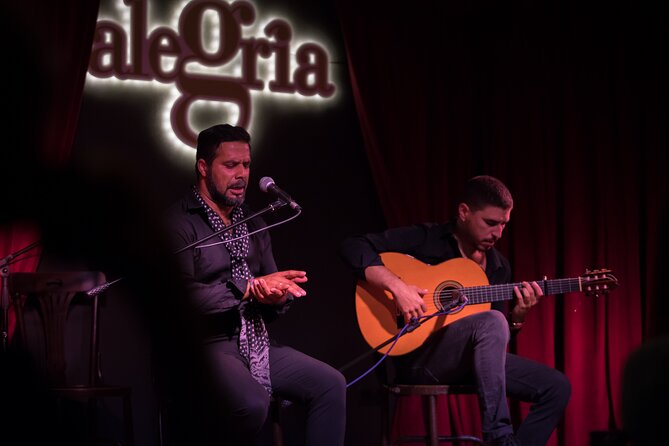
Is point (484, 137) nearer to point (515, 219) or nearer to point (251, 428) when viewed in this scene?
point (515, 219)

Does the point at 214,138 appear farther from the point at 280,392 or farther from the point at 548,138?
the point at 548,138

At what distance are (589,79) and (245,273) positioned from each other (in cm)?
277

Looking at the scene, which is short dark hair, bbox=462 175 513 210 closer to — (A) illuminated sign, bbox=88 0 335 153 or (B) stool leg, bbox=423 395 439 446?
(B) stool leg, bbox=423 395 439 446

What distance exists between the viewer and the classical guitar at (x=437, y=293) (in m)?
3.72

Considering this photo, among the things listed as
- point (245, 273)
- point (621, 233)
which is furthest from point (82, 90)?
point (621, 233)

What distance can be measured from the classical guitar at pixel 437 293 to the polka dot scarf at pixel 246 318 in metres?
0.57

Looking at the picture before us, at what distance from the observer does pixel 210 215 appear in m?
3.51

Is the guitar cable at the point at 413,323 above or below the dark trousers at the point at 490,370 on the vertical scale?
above

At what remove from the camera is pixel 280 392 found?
130 inches

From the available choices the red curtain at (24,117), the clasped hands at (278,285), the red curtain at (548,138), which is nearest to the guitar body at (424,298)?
the clasped hands at (278,285)

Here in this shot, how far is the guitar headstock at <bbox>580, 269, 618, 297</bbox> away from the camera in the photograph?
3.83 m

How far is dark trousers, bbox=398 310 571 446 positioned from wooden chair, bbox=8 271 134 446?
1.46m

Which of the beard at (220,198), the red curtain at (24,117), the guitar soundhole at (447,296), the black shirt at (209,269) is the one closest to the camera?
the red curtain at (24,117)

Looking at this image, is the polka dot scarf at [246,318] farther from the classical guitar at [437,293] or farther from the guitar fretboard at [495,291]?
the guitar fretboard at [495,291]
